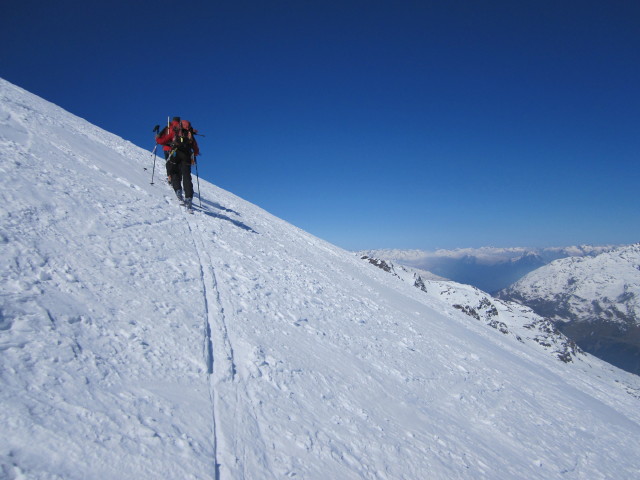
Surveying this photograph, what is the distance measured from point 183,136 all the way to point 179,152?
67cm

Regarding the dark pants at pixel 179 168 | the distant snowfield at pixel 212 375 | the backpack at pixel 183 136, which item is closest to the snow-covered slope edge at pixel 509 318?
the backpack at pixel 183 136

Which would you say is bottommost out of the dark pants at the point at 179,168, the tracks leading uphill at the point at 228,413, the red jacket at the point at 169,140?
the tracks leading uphill at the point at 228,413

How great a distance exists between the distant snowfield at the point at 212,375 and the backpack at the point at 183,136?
3.48 meters

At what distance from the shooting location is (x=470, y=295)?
16150 centimetres

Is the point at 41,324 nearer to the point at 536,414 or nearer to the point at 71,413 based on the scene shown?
the point at 71,413

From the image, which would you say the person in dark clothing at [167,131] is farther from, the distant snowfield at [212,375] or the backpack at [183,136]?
the distant snowfield at [212,375]

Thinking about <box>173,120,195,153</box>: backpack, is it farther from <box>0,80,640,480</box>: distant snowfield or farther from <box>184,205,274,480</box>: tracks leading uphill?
<box>184,205,274,480</box>: tracks leading uphill

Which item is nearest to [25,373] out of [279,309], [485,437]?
[279,309]

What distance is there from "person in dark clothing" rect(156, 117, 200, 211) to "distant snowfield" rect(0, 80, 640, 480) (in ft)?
8.69

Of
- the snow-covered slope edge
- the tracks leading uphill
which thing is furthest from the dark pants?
the snow-covered slope edge

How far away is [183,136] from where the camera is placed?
12.2m

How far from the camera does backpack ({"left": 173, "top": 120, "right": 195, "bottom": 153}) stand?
12.1 metres

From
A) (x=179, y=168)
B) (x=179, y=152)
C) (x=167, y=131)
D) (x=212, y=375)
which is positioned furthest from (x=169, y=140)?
(x=212, y=375)

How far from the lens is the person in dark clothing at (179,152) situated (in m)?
11.9
